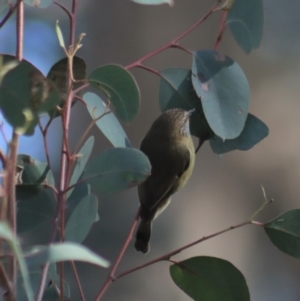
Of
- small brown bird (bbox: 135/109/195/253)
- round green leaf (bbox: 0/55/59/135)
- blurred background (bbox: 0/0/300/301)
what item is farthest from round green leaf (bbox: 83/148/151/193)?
blurred background (bbox: 0/0/300/301)

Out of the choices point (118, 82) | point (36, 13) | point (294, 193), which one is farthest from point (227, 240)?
point (118, 82)

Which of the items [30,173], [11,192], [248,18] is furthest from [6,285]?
[248,18]

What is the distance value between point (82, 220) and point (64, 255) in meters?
0.29

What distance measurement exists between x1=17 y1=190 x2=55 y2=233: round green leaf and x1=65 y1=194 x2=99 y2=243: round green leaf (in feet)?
0.43

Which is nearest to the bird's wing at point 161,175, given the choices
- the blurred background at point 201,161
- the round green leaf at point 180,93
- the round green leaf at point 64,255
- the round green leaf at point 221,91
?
the round green leaf at point 180,93

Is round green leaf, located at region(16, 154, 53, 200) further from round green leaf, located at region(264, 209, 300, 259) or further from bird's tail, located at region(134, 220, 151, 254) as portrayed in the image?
bird's tail, located at region(134, 220, 151, 254)

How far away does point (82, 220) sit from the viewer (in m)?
0.68

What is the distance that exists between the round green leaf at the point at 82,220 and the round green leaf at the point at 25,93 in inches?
5.8

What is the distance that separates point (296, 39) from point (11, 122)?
226 cm

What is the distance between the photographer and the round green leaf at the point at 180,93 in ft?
2.88

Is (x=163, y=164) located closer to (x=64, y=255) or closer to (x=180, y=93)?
(x=180, y=93)

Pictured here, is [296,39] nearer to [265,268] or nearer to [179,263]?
[265,268]

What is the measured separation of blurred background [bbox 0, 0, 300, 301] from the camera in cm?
233

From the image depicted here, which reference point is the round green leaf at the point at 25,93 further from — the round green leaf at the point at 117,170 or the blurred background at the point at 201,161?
the blurred background at the point at 201,161
